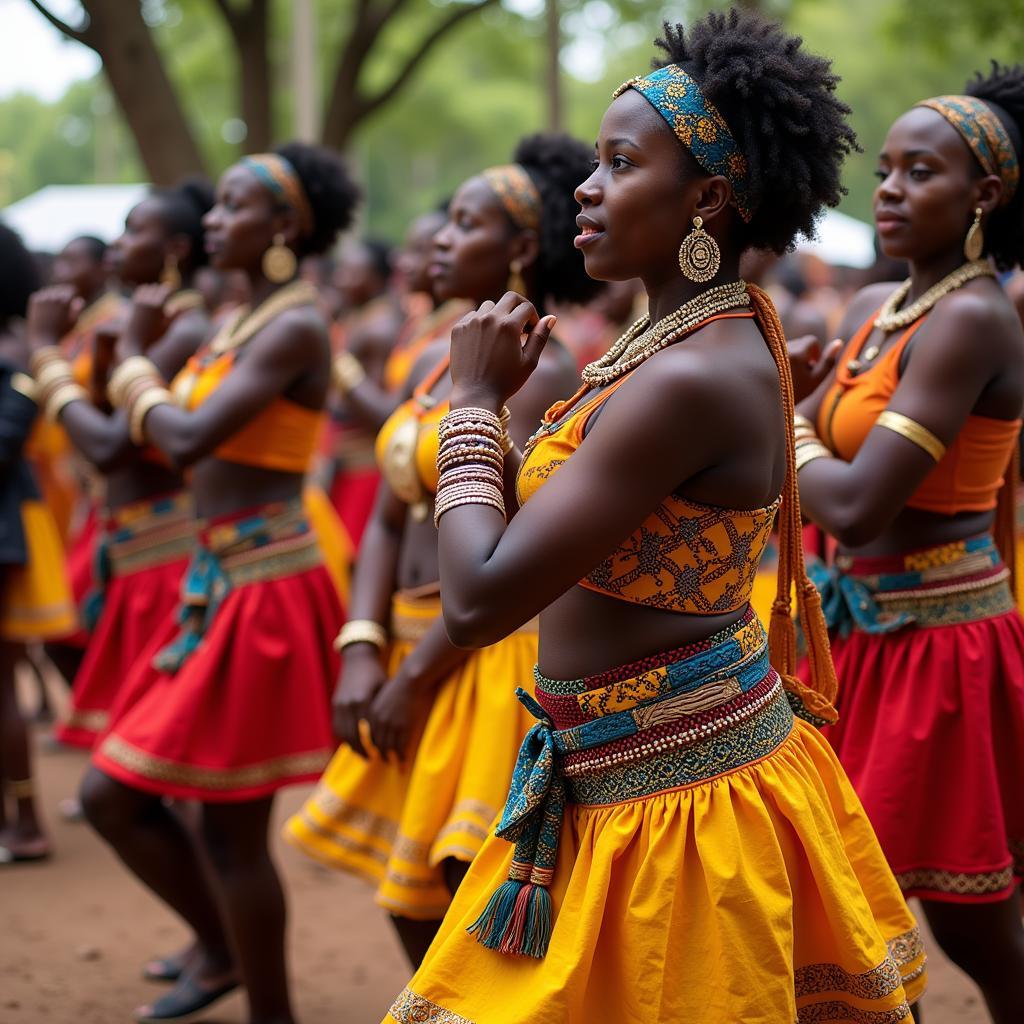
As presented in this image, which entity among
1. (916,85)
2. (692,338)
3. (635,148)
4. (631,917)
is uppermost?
(916,85)

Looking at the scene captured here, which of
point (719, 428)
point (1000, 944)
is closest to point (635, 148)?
point (719, 428)

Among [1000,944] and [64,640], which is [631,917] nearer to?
[1000,944]

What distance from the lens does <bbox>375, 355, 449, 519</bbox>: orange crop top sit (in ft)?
12.5

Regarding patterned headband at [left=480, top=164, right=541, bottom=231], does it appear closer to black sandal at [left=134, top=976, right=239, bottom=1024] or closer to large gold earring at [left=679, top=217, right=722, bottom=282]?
large gold earring at [left=679, top=217, right=722, bottom=282]

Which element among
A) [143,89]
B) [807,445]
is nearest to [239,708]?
[807,445]

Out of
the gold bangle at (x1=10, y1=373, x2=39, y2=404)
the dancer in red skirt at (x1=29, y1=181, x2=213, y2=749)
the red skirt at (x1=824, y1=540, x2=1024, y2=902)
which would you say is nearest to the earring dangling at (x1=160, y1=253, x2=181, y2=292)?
the dancer in red skirt at (x1=29, y1=181, x2=213, y2=749)

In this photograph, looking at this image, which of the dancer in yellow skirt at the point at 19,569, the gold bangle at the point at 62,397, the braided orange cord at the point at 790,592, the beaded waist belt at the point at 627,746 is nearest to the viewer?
the beaded waist belt at the point at 627,746

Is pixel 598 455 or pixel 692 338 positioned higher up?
pixel 692 338

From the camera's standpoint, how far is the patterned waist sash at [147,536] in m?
5.77

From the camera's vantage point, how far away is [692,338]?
2551 millimetres

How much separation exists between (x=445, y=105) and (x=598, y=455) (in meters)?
32.2

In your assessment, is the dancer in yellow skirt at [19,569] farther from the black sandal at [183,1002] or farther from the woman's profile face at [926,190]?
the woman's profile face at [926,190]

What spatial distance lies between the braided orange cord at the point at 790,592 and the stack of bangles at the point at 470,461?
0.55 meters

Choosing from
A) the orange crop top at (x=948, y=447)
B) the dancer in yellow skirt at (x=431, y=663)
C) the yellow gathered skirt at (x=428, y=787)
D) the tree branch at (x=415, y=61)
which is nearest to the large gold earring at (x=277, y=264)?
the dancer in yellow skirt at (x=431, y=663)
